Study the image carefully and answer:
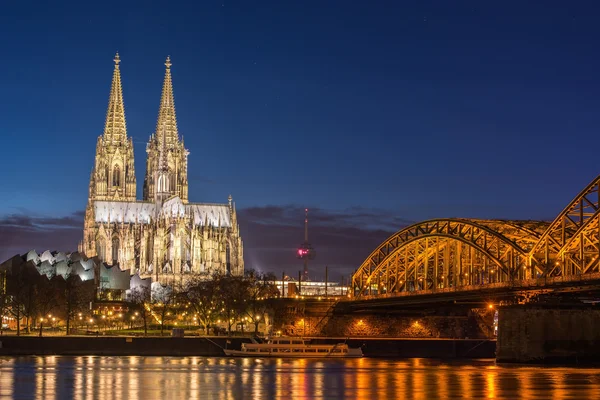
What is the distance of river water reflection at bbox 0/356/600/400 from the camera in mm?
52463

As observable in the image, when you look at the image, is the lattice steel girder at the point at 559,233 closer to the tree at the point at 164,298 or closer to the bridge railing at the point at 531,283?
the bridge railing at the point at 531,283

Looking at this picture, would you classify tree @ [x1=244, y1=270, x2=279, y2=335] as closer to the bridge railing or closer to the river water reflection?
the bridge railing

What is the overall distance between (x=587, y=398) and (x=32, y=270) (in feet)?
418

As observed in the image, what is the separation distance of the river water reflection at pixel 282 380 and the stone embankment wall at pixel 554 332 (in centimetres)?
223

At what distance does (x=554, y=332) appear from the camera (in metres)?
73.5

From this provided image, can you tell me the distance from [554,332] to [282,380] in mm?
20449

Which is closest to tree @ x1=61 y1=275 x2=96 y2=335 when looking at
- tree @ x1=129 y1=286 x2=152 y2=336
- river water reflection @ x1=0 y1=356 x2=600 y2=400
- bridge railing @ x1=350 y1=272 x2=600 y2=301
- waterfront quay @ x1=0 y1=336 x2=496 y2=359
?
tree @ x1=129 y1=286 x2=152 y2=336

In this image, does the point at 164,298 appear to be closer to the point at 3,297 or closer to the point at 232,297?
the point at 232,297

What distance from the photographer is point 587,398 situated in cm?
5009

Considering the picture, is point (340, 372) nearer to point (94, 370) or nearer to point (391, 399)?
point (94, 370)

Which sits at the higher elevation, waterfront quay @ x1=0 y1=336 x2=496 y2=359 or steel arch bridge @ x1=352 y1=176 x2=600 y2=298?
steel arch bridge @ x1=352 y1=176 x2=600 y2=298

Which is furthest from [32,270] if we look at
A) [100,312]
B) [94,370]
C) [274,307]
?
[94,370]

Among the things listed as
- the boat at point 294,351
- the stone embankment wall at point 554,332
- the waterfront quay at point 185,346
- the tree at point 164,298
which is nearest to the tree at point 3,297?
the tree at point 164,298

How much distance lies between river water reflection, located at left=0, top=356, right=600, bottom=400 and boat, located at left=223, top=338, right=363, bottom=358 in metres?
9.46
